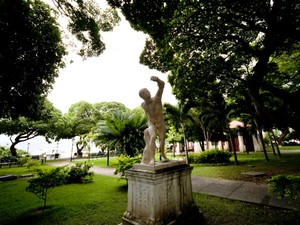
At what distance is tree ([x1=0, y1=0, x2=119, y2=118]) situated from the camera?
657 centimetres

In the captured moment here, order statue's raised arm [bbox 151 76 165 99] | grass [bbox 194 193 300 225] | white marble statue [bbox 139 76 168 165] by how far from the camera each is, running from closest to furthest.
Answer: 1. grass [bbox 194 193 300 225]
2. white marble statue [bbox 139 76 168 165]
3. statue's raised arm [bbox 151 76 165 99]

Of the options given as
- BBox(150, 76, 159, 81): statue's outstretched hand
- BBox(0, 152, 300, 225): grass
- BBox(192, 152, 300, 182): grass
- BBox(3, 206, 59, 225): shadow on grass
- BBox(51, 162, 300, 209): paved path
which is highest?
BBox(150, 76, 159, 81): statue's outstretched hand

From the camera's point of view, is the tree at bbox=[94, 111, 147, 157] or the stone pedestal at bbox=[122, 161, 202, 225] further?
the tree at bbox=[94, 111, 147, 157]

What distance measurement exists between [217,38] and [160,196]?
5805mm

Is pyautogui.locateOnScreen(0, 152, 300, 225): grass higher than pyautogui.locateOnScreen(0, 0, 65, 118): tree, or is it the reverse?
pyautogui.locateOnScreen(0, 0, 65, 118): tree

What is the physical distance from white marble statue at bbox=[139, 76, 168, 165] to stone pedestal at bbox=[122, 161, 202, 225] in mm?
321

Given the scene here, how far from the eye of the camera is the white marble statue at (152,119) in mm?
3473

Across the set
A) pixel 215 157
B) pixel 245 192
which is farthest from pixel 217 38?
pixel 215 157

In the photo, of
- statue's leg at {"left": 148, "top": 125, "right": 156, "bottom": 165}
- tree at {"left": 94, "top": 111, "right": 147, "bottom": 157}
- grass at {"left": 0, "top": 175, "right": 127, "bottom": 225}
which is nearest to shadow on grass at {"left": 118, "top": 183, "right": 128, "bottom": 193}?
grass at {"left": 0, "top": 175, "right": 127, "bottom": 225}

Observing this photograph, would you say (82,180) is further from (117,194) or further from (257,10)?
(257,10)

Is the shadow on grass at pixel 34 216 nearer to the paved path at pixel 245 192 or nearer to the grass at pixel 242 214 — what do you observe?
the grass at pixel 242 214

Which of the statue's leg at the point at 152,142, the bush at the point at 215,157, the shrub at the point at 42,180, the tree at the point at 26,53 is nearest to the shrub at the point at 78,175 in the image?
the shrub at the point at 42,180

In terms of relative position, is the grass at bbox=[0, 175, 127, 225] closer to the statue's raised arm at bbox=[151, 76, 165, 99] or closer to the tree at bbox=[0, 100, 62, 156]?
the statue's raised arm at bbox=[151, 76, 165, 99]

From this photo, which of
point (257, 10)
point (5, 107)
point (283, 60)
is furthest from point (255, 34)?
point (5, 107)
